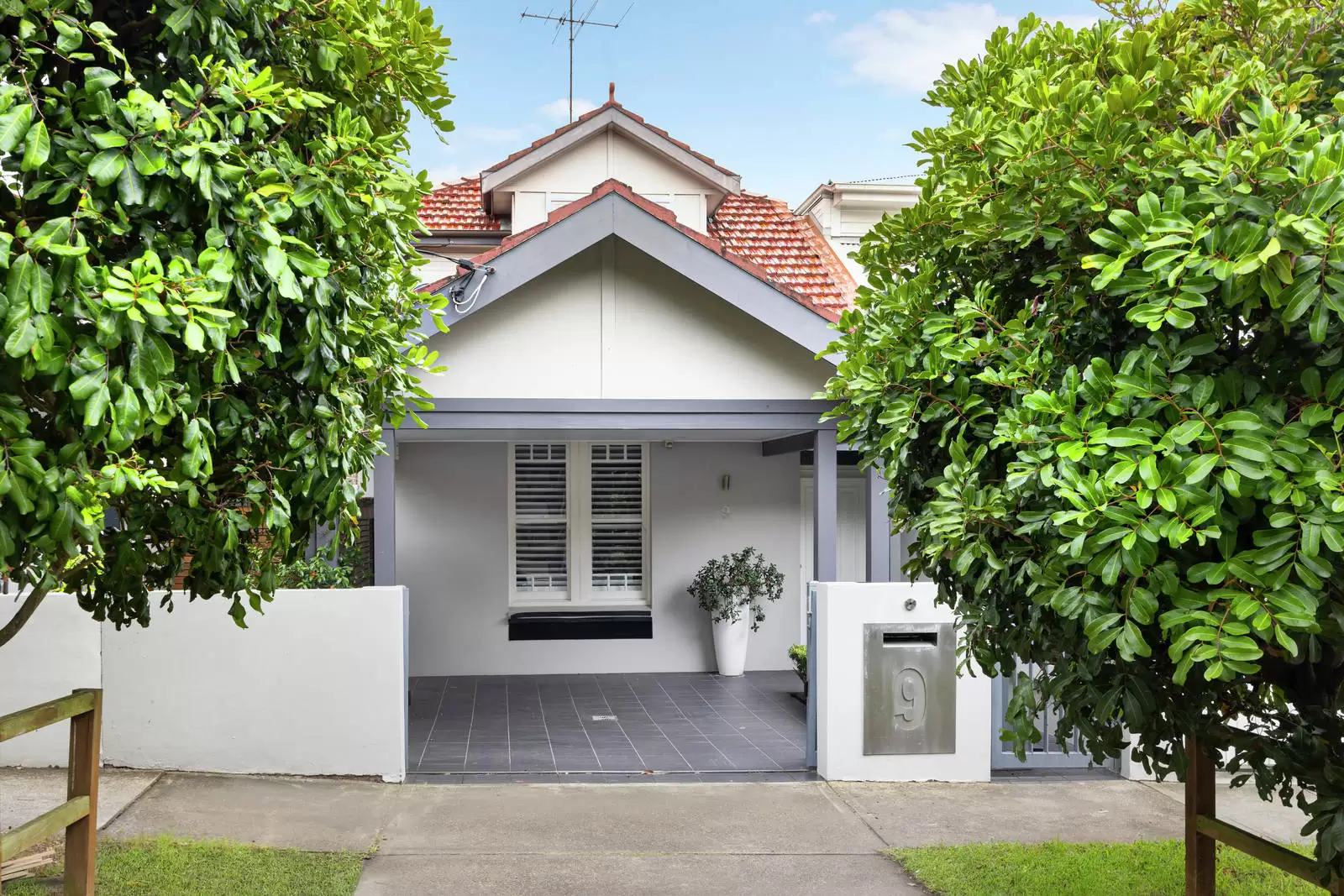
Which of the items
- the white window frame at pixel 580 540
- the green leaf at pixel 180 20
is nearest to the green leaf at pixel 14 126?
the green leaf at pixel 180 20

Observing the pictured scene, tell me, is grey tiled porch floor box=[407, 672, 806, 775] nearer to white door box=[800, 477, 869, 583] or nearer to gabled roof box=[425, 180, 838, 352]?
white door box=[800, 477, 869, 583]

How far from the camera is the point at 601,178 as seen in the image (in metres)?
12.1

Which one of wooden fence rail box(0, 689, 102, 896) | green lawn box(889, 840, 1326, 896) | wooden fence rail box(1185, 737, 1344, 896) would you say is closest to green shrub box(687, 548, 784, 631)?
green lawn box(889, 840, 1326, 896)

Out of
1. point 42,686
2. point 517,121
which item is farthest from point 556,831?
point 517,121

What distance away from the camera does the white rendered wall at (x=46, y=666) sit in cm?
704

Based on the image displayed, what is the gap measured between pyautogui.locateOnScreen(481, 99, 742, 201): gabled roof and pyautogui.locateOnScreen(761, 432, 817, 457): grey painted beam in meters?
3.02

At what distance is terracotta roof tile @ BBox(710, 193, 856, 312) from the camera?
11641 mm

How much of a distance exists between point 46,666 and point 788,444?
6585 millimetres

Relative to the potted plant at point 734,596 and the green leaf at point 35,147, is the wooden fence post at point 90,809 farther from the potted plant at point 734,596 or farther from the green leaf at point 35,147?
the potted plant at point 734,596

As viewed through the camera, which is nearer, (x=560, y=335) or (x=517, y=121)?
(x=560, y=335)

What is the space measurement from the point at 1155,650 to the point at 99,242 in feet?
10.0

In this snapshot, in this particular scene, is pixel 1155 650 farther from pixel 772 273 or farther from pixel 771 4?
pixel 771 4

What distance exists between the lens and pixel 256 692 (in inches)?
287

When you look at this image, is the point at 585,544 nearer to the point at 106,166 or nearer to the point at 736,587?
the point at 736,587
